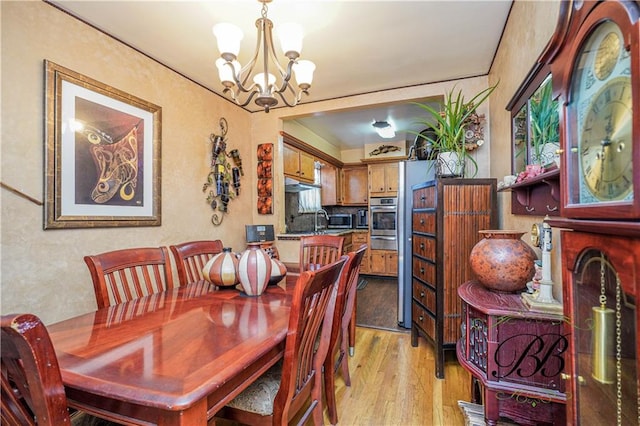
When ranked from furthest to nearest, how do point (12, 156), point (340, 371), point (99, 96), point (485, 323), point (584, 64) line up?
1. point (340, 371)
2. point (99, 96)
3. point (12, 156)
4. point (485, 323)
5. point (584, 64)

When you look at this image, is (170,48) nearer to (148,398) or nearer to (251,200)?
(251,200)

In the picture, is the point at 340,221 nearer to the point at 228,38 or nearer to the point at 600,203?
the point at 228,38

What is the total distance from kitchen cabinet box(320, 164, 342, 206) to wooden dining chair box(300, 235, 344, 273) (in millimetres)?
3358

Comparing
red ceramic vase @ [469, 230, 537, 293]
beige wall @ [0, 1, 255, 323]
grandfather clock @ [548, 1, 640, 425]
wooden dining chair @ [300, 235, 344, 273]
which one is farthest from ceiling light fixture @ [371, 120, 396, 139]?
grandfather clock @ [548, 1, 640, 425]

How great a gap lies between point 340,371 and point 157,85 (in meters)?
2.78

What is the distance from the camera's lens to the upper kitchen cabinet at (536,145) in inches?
48.5

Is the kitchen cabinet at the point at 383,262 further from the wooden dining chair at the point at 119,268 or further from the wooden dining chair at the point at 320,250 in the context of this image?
the wooden dining chair at the point at 119,268

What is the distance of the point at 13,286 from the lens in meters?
1.64

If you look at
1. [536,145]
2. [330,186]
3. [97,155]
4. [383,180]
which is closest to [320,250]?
[536,145]

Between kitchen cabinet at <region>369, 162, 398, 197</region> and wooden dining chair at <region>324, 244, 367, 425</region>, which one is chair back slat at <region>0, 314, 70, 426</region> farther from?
kitchen cabinet at <region>369, 162, 398, 197</region>

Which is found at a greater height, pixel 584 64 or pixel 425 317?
pixel 584 64

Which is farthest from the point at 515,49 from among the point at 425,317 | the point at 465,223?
the point at 425,317

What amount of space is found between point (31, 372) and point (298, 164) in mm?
3843

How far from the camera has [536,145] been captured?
1495 millimetres
